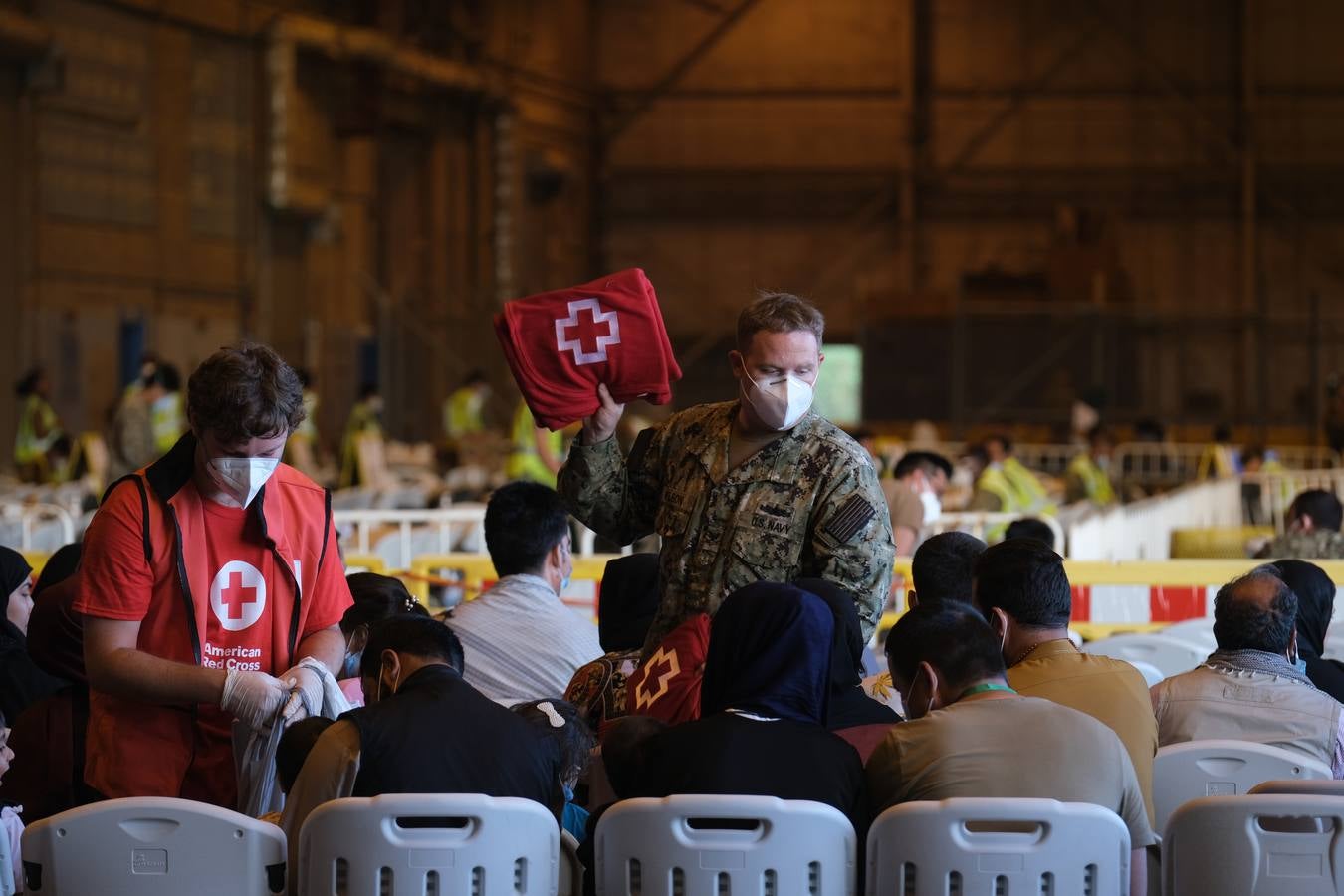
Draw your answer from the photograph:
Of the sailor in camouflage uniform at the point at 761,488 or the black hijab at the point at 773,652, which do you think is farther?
the sailor in camouflage uniform at the point at 761,488

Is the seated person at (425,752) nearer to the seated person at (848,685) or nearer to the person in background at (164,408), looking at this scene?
the seated person at (848,685)

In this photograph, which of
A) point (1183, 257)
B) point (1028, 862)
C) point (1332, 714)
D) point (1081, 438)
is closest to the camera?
point (1028, 862)

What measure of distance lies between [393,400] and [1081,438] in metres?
7.46

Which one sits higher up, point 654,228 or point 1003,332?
point 654,228

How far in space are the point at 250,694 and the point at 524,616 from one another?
1.40 meters

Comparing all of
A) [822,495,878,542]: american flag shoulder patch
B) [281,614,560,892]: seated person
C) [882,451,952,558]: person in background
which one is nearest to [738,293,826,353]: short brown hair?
[822,495,878,542]: american flag shoulder patch

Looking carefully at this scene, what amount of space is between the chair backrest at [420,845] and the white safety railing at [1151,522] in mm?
5714

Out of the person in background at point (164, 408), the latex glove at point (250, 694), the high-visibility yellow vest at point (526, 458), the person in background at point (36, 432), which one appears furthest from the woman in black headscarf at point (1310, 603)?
the person in background at point (36, 432)

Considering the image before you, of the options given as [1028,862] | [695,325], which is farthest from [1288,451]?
[1028,862]

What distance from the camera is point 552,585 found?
451cm

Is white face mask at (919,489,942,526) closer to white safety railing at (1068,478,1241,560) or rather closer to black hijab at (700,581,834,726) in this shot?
white safety railing at (1068,478,1241,560)

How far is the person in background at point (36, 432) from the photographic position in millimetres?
14594

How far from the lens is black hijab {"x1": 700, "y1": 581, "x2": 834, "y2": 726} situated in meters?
3.03

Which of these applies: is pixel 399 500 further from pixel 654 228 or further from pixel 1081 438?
pixel 654 228
